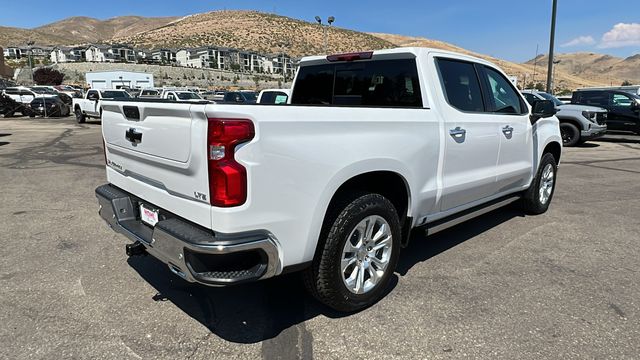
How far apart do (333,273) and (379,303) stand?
66cm

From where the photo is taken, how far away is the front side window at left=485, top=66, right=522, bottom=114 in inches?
182

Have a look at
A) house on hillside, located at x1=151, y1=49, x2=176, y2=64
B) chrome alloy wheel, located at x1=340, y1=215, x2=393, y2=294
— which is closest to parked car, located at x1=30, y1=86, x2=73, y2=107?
chrome alloy wheel, located at x1=340, y1=215, x2=393, y2=294

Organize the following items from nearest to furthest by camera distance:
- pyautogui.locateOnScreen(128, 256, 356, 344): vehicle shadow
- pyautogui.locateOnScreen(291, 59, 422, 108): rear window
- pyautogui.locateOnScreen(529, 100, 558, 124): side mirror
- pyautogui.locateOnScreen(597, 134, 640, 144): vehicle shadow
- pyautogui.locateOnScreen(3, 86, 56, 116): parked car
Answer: pyautogui.locateOnScreen(128, 256, 356, 344): vehicle shadow, pyautogui.locateOnScreen(291, 59, 422, 108): rear window, pyautogui.locateOnScreen(529, 100, 558, 124): side mirror, pyautogui.locateOnScreen(597, 134, 640, 144): vehicle shadow, pyautogui.locateOnScreen(3, 86, 56, 116): parked car

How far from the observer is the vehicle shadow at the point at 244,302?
10.1 feet

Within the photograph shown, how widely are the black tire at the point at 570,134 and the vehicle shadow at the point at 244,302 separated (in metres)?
11.9

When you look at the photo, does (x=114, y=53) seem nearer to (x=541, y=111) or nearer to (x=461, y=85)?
(x=541, y=111)

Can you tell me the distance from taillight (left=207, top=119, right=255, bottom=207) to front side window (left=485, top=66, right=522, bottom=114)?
3062 millimetres

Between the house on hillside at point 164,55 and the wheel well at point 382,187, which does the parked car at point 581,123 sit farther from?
the house on hillside at point 164,55

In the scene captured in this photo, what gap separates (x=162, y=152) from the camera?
2842mm

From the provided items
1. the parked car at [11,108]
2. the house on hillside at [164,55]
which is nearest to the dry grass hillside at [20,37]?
the house on hillside at [164,55]

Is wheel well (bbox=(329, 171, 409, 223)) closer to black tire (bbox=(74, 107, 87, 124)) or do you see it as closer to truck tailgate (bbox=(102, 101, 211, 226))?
truck tailgate (bbox=(102, 101, 211, 226))

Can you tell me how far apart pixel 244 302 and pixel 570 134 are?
1362 centimetres

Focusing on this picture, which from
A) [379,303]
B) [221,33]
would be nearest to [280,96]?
[379,303]

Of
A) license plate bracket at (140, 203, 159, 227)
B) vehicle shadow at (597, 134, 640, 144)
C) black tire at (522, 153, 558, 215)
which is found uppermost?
license plate bracket at (140, 203, 159, 227)
